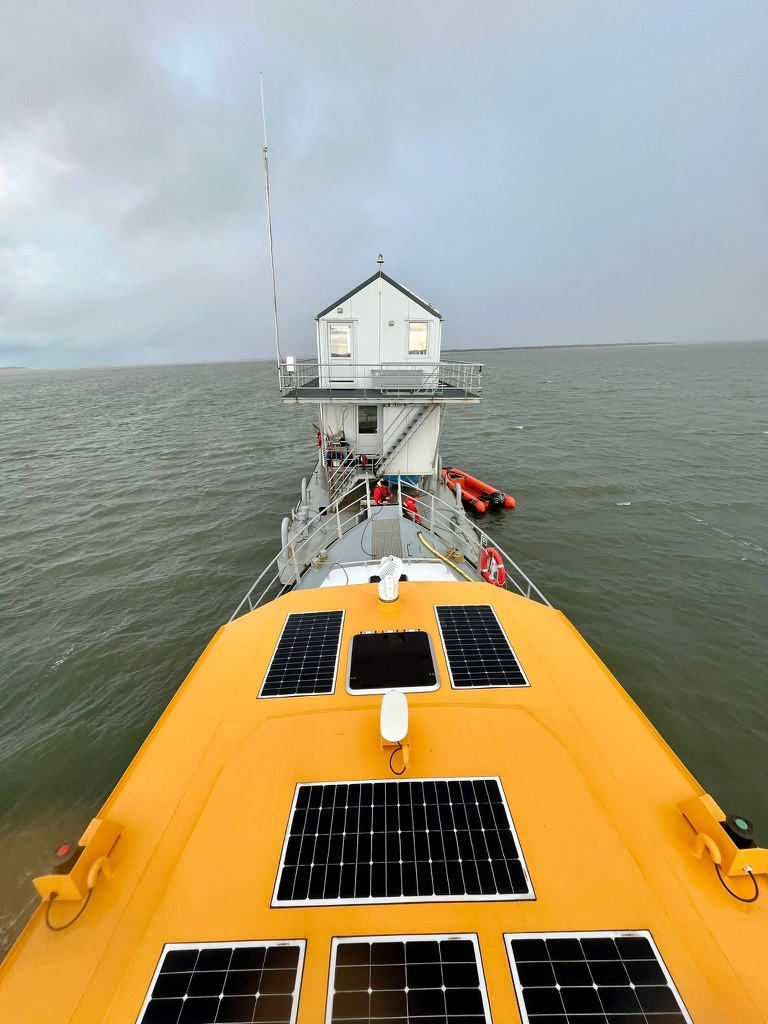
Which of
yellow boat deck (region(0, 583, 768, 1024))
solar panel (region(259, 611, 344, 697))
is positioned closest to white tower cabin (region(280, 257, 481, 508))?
solar panel (region(259, 611, 344, 697))

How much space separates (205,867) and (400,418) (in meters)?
18.0

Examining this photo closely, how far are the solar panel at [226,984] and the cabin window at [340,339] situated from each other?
19.4 metres

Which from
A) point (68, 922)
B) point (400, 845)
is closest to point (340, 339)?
point (400, 845)

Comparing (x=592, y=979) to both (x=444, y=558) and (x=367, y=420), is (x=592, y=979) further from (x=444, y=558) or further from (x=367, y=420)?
(x=367, y=420)

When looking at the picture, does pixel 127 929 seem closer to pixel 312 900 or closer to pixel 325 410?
pixel 312 900

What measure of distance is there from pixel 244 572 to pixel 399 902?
15032 millimetres

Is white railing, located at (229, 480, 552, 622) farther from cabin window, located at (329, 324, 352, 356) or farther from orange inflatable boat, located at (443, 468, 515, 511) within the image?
orange inflatable boat, located at (443, 468, 515, 511)

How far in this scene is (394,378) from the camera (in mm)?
18281

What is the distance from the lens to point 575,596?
15.2 metres

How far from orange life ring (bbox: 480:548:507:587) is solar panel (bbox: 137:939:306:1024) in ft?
25.3

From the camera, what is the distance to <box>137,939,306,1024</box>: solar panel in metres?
2.71

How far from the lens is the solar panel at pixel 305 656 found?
5434 mm

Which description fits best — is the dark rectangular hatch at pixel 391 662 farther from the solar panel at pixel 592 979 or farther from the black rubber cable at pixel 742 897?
the black rubber cable at pixel 742 897

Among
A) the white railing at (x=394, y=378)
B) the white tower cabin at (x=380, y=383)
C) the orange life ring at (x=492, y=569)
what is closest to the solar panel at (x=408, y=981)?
the orange life ring at (x=492, y=569)
